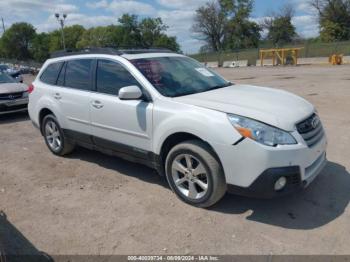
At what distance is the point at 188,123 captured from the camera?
3.81 m

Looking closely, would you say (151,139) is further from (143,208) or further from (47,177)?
(47,177)

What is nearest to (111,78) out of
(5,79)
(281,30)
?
(5,79)

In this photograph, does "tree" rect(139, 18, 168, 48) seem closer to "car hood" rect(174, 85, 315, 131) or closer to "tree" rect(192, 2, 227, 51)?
"tree" rect(192, 2, 227, 51)

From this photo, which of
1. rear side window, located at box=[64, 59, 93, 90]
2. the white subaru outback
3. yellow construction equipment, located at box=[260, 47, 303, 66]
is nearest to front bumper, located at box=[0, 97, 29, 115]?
the white subaru outback

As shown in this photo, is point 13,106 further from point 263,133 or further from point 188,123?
point 263,133

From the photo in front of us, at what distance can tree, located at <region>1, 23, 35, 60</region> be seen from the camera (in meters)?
91.2

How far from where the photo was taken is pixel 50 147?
6.22 meters

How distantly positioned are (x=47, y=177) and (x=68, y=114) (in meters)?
0.99

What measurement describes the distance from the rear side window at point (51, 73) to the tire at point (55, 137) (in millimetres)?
585

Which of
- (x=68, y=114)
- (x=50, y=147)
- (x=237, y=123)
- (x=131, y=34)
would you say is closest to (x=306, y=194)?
(x=237, y=123)

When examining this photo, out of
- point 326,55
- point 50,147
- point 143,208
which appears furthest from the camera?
point 326,55

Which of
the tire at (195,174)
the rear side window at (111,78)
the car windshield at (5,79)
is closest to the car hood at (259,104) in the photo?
the tire at (195,174)

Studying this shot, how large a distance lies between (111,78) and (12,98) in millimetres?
6402

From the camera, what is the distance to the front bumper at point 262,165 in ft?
11.1
